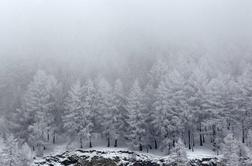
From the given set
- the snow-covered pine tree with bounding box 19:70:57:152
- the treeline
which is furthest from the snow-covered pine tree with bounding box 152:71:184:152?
the snow-covered pine tree with bounding box 19:70:57:152

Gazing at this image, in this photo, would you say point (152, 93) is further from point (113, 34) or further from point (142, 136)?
point (113, 34)

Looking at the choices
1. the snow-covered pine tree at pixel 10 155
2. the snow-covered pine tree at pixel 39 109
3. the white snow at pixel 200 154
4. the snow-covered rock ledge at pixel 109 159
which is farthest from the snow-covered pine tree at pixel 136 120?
the snow-covered pine tree at pixel 10 155

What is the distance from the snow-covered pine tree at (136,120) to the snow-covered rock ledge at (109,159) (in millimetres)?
2839

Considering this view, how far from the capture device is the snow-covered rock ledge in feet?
178

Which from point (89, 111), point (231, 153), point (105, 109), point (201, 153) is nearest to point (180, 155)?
point (231, 153)

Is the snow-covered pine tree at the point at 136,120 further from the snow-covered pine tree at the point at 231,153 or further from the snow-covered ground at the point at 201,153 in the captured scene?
the snow-covered pine tree at the point at 231,153

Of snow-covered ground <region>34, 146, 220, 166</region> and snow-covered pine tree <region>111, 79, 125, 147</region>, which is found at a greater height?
snow-covered pine tree <region>111, 79, 125, 147</region>

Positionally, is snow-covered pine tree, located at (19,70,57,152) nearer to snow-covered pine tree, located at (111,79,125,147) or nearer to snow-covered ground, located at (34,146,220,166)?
snow-covered ground, located at (34,146,220,166)

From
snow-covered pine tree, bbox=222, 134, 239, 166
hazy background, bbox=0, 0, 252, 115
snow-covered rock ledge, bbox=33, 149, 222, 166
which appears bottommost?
snow-covered rock ledge, bbox=33, 149, 222, 166

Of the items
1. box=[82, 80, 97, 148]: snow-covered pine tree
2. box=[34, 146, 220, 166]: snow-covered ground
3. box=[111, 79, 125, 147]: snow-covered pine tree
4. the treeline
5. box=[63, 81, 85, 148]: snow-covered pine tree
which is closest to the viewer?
box=[34, 146, 220, 166]: snow-covered ground

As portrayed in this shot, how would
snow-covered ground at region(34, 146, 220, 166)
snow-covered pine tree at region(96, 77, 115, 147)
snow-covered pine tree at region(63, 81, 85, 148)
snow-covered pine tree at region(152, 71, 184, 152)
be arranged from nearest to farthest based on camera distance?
snow-covered ground at region(34, 146, 220, 166), snow-covered pine tree at region(152, 71, 184, 152), snow-covered pine tree at region(63, 81, 85, 148), snow-covered pine tree at region(96, 77, 115, 147)

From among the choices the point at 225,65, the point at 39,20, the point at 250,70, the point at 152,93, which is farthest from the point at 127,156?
the point at 39,20

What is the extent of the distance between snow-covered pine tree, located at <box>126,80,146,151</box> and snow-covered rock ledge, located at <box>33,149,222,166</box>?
2839mm

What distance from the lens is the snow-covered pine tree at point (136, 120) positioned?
2354 inches
